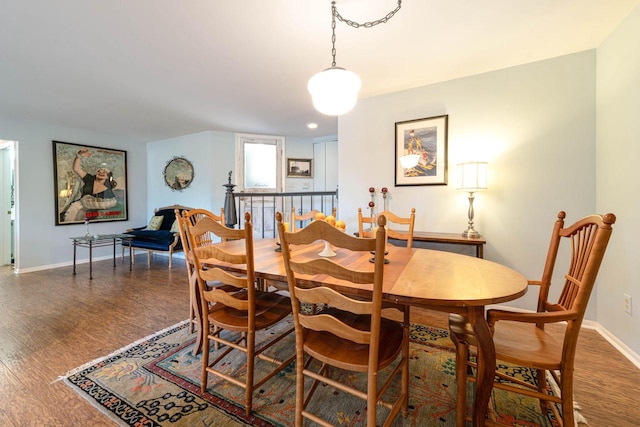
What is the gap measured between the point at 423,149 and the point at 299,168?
300cm

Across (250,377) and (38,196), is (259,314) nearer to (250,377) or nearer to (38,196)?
(250,377)

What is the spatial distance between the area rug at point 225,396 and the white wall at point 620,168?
112 cm

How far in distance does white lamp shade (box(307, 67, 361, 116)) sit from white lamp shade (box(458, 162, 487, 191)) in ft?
5.01

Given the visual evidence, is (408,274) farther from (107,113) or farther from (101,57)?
(107,113)

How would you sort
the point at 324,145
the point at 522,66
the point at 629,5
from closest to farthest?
1. the point at 629,5
2. the point at 522,66
3. the point at 324,145

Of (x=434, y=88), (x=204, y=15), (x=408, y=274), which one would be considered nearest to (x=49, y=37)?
(x=204, y=15)

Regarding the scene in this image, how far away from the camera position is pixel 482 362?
116cm

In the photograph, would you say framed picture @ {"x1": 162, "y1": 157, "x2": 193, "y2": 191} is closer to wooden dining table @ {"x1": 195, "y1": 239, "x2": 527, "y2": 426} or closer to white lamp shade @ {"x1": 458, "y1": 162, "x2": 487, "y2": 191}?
wooden dining table @ {"x1": 195, "y1": 239, "x2": 527, "y2": 426}

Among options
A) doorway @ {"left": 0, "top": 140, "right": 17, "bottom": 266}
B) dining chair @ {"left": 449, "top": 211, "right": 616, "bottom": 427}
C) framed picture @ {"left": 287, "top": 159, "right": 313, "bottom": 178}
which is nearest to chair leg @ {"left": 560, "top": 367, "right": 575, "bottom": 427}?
dining chair @ {"left": 449, "top": 211, "right": 616, "bottom": 427}

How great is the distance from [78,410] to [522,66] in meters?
4.23

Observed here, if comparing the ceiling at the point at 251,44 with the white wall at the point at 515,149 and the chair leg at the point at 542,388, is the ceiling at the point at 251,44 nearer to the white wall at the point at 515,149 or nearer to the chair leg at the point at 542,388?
the white wall at the point at 515,149

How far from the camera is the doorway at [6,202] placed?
460cm

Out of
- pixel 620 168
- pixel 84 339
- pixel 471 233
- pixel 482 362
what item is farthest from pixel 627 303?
pixel 84 339

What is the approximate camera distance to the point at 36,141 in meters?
4.39
